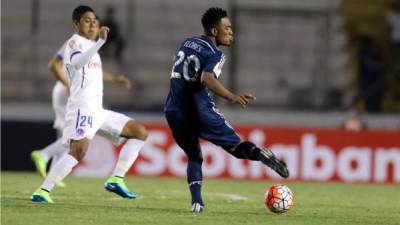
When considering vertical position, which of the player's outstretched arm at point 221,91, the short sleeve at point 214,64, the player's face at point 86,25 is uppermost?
the player's face at point 86,25

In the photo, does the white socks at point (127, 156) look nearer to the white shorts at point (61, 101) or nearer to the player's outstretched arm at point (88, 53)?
the player's outstretched arm at point (88, 53)

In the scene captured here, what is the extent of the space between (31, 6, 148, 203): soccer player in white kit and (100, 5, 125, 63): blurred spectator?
992 centimetres

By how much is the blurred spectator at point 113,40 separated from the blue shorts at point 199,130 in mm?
11027

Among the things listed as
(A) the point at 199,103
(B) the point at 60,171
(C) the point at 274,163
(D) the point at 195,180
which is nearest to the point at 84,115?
Answer: (B) the point at 60,171

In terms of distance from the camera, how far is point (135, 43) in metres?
21.7

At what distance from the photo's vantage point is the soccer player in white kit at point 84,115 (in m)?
10.9

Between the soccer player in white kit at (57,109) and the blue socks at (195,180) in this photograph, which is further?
the soccer player in white kit at (57,109)

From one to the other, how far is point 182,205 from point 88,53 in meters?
2.00

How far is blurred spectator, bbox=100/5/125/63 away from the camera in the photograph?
21.3m

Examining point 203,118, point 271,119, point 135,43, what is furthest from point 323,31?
point 203,118

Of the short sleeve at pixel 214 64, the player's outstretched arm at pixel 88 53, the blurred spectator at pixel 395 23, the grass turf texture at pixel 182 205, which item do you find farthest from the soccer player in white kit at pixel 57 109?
the blurred spectator at pixel 395 23

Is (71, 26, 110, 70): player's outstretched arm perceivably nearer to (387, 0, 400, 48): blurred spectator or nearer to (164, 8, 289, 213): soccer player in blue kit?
(164, 8, 289, 213): soccer player in blue kit

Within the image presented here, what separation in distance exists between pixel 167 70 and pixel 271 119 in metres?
2.53

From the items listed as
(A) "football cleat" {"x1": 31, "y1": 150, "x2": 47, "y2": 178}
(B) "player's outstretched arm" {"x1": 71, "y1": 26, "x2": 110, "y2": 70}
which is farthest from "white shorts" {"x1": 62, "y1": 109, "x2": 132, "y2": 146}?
(A) "football cleat" {"x1": 31, "y1": 150, "x2": 47, "y2": 178}
